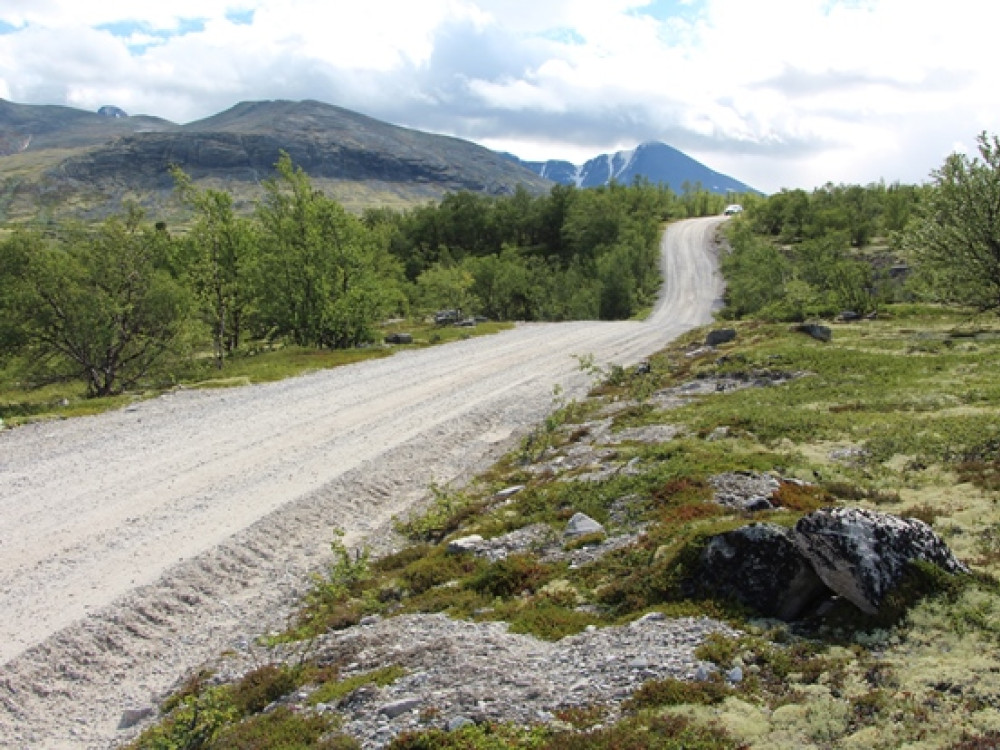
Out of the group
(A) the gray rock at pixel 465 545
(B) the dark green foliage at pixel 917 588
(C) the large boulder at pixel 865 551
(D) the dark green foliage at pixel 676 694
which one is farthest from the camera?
(A) the gray rock at pixel 465 545

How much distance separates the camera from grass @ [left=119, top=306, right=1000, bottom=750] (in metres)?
8.20

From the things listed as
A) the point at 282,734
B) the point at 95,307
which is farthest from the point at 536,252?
the point at 282,734

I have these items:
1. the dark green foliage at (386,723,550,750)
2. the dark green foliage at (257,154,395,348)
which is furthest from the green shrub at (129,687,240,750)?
the dark green foliage at (257,154,395,348)

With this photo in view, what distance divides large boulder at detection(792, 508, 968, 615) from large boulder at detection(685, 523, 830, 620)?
0.45 meters

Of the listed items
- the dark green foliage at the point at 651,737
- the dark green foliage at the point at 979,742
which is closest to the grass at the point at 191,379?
the dark green foliage at the point at 651,737

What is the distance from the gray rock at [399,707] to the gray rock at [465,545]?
658 cm

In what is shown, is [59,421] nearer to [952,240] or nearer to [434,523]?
[434,523]

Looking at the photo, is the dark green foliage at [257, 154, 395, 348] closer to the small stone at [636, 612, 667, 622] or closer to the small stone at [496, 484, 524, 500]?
the small stone at [496, 484, 524, 500]

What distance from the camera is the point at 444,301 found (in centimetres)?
8419

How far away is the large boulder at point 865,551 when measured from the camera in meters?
10.1

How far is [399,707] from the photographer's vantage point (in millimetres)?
9430

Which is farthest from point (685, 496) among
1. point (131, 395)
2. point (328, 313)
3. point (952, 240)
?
point (328, 313)

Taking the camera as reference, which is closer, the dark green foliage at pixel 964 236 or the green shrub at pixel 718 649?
the green shrub at pixel 718 649

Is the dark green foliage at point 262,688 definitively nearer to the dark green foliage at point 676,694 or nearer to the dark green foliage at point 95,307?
the dark green foliage at point 676,694
